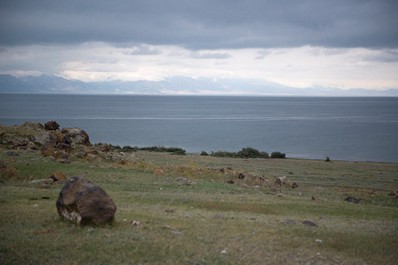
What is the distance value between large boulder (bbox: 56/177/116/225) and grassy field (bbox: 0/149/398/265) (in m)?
0.31

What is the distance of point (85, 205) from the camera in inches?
543

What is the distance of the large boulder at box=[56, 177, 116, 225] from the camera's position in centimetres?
1381

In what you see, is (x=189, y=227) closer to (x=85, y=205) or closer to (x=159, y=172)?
(x=85, y=205)

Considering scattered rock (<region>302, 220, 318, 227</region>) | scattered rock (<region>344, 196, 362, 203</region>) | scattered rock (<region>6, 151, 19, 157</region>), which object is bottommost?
scattered rock (<region>344, 196, 362, 203</region>)

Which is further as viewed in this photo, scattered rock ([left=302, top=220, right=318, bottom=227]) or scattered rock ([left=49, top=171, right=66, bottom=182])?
scattered rock ([left=49, top=171, right=66, bottom=182])

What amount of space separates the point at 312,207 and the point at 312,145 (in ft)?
271

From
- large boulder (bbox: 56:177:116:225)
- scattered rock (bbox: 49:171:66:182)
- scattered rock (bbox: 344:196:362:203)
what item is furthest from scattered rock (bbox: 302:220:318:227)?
scattered rock (bbox: 49:171:66:182)

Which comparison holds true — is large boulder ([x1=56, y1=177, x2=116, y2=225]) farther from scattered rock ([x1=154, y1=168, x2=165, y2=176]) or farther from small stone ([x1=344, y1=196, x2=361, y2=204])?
small stone ([x1=344, y1=196, x2=361, y2=204])

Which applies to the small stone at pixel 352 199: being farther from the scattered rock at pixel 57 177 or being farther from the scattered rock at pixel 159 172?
the scattered rock at pixel 57 177

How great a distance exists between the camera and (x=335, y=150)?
92375mm

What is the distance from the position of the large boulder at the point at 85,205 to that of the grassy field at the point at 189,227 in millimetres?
309

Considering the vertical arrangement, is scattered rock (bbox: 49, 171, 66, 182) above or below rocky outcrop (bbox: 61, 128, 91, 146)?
below

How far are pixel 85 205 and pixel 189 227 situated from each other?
11.7 feet

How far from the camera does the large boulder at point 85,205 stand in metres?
13.8
